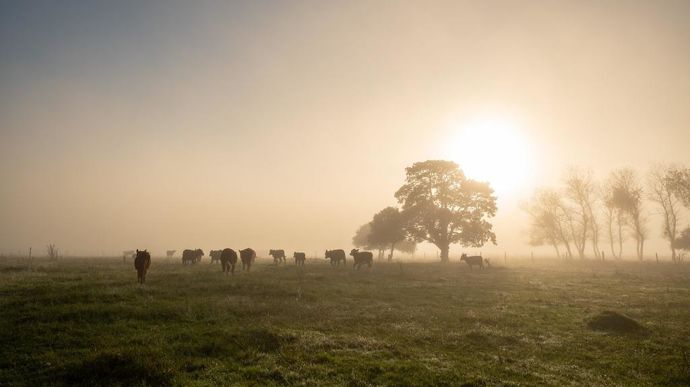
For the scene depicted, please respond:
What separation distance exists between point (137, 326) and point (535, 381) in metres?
15.2

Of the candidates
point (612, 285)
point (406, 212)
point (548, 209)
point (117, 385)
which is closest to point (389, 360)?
point (117, 385)

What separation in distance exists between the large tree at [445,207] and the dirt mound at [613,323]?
4260 centimetres

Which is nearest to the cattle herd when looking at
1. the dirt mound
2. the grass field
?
the grass field

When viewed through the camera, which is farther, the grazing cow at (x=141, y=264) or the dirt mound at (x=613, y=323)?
the grazing cow at (x=141, y=264)

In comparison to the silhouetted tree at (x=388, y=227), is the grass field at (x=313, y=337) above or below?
below

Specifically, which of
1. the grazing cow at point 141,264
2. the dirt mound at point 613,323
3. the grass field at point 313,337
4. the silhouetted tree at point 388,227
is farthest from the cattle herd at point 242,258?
the dirt mound at point 613,323

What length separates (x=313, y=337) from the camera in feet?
50.8

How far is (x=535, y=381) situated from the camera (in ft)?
39.2

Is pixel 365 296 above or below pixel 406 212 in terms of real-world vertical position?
below

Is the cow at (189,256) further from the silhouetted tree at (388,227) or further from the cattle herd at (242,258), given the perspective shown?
the silhouetted tree at (388,227)

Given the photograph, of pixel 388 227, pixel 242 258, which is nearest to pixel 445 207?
pixel 388 227

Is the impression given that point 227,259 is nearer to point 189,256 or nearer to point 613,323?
point 189,256

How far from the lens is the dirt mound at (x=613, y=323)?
18.5 metres

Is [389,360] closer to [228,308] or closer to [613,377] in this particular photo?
[613,377]
